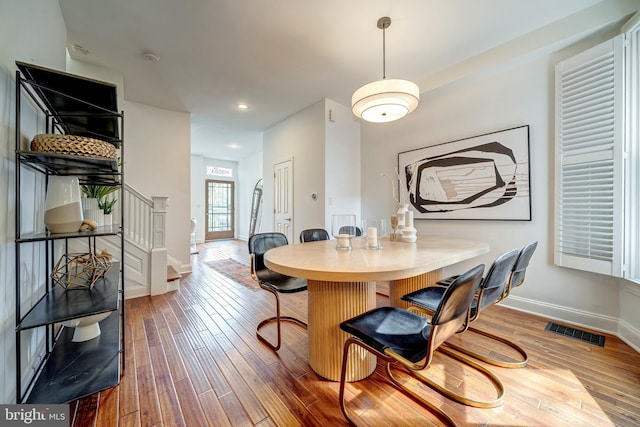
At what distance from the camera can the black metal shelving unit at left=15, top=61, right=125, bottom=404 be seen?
3.98ft

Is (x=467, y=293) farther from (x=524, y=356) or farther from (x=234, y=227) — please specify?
(x=234, y=227)

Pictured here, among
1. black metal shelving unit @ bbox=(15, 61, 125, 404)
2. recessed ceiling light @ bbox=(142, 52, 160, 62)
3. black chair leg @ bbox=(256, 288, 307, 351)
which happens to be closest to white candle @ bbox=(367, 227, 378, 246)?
black chair leg @ bbox=(256, 288, 307, 351)

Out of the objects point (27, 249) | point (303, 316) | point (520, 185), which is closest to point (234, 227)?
point (303, 316)

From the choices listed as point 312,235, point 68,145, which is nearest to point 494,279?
point 312,235

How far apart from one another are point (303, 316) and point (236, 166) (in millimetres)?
7692

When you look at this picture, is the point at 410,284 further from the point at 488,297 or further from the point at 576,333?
the point at 576,333

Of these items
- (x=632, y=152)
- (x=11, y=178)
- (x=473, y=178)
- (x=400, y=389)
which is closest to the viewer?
(x=11, y=178)

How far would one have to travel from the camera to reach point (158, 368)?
A: 1.71 meters

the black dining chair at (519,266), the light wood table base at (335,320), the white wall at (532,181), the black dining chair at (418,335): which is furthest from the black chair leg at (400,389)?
the white wall at (532,181)

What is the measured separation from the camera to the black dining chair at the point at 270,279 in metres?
1.93

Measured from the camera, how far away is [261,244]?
7.41 feet

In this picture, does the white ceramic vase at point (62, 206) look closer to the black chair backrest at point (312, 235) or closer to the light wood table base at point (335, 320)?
the light wood table base at point (335, 320)

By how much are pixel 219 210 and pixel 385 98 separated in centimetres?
794

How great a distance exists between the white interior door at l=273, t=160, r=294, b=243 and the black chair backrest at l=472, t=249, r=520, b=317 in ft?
11.5
